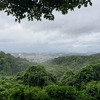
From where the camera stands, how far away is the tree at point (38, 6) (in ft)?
10.9

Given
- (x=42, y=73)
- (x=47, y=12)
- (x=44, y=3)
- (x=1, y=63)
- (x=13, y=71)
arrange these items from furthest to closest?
(x=13, y=71), (x=1, y=63), (x=42, y=73), (x=47, y=12), (x=44, y=3)

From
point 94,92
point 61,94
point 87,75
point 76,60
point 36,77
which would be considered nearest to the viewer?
point 61,94

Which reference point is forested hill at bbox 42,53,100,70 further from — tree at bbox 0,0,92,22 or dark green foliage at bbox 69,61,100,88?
tree at bbox 0,0,92,22

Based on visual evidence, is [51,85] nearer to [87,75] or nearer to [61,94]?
[61,94]

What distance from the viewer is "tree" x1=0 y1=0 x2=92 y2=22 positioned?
3326 millimetres

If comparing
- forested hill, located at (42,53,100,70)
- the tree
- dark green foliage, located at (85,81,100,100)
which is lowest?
forested hill, located at (42,53,100,70)

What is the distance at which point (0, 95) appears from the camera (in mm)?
7363

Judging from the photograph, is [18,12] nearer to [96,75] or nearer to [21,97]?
[21,97]

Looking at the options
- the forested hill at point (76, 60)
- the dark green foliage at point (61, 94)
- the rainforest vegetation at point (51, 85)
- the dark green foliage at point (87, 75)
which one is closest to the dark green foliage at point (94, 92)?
the rainforest vegetation at point (51, 85)

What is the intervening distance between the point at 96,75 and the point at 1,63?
42.0 metres

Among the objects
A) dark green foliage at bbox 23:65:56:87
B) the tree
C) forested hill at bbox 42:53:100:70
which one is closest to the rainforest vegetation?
dark green foliage at bbox 23:65:56:87

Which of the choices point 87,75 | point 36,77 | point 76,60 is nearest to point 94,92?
point 87,75

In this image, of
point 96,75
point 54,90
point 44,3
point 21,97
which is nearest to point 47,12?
point 44,3

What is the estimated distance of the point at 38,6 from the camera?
345 cm
